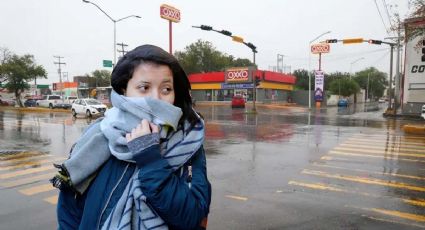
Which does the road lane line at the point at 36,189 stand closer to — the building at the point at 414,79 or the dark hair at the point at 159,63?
the dark hair at the point at 159,63

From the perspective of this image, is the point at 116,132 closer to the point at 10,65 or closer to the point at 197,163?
the point at 197,163

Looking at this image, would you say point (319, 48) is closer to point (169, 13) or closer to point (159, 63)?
point (169, 13)

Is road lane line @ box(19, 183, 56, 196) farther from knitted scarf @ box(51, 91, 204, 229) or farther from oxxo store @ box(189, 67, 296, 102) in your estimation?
oxxo store @ box(189, 67, 296, 102)

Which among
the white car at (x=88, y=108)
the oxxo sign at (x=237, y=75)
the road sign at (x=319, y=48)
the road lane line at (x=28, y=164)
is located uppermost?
the road sign at (x=319, y=48)

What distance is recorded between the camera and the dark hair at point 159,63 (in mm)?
1690

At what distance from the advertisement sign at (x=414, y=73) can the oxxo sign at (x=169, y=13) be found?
2036 centimetres

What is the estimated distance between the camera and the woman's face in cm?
168

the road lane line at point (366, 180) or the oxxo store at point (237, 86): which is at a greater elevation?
the oxxo store at point (237, 86)

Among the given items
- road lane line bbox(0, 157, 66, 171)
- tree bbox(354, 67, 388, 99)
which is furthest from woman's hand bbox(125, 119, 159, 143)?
tree bbox(354, 67, 388, 99)

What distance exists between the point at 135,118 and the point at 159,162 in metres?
0.23

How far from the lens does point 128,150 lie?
1526 mm

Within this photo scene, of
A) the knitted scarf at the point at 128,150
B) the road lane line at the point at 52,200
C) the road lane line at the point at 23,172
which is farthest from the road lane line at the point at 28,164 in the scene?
the knitted scarf at the point at 128,150

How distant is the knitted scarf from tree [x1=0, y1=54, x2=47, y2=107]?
53528 mm

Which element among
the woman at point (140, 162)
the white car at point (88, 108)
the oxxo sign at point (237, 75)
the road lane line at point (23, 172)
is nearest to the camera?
the woman at point (140, 162)
